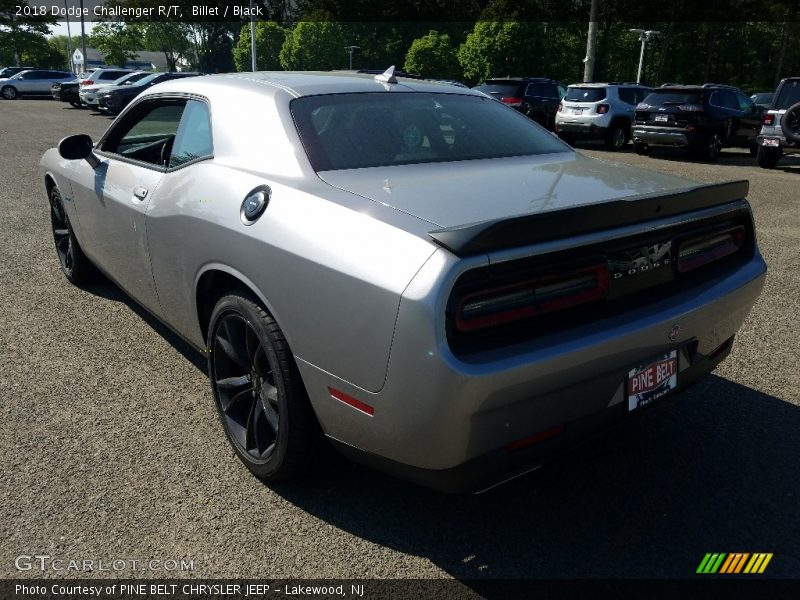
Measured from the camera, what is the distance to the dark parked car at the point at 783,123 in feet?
40.1

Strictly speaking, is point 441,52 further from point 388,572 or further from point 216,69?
point 388,572

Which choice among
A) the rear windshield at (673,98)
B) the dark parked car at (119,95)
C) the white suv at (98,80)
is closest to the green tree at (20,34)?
the white suv at (98,80)

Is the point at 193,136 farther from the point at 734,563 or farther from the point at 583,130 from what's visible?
the point at 583,130

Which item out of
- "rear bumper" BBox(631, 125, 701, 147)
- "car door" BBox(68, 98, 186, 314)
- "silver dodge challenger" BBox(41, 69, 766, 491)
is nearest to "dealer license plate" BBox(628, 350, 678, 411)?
"silver dodge challenger" BBox(41, 69, 766, 491)

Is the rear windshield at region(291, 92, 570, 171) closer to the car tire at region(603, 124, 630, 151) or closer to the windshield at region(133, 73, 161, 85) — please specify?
the car tire at region(603, 124, 630, 151)

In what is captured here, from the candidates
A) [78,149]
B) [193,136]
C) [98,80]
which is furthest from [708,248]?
[98,80]

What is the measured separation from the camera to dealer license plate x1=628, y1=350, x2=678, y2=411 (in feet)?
7.82

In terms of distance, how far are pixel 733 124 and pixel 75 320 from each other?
15.0 metres

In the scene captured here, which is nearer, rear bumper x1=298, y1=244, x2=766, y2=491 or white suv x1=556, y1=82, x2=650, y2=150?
rear bumper x1=298, y1=244, x2=766, y2=491

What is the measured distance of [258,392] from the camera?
9.25 feet

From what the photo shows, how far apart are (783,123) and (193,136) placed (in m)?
12.0

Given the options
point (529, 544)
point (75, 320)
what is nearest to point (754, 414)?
point (529, 544)

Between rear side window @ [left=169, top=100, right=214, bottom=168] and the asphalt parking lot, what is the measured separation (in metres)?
1.21

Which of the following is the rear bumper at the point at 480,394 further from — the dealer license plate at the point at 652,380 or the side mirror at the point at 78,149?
the side mirror at the point at 78,149
